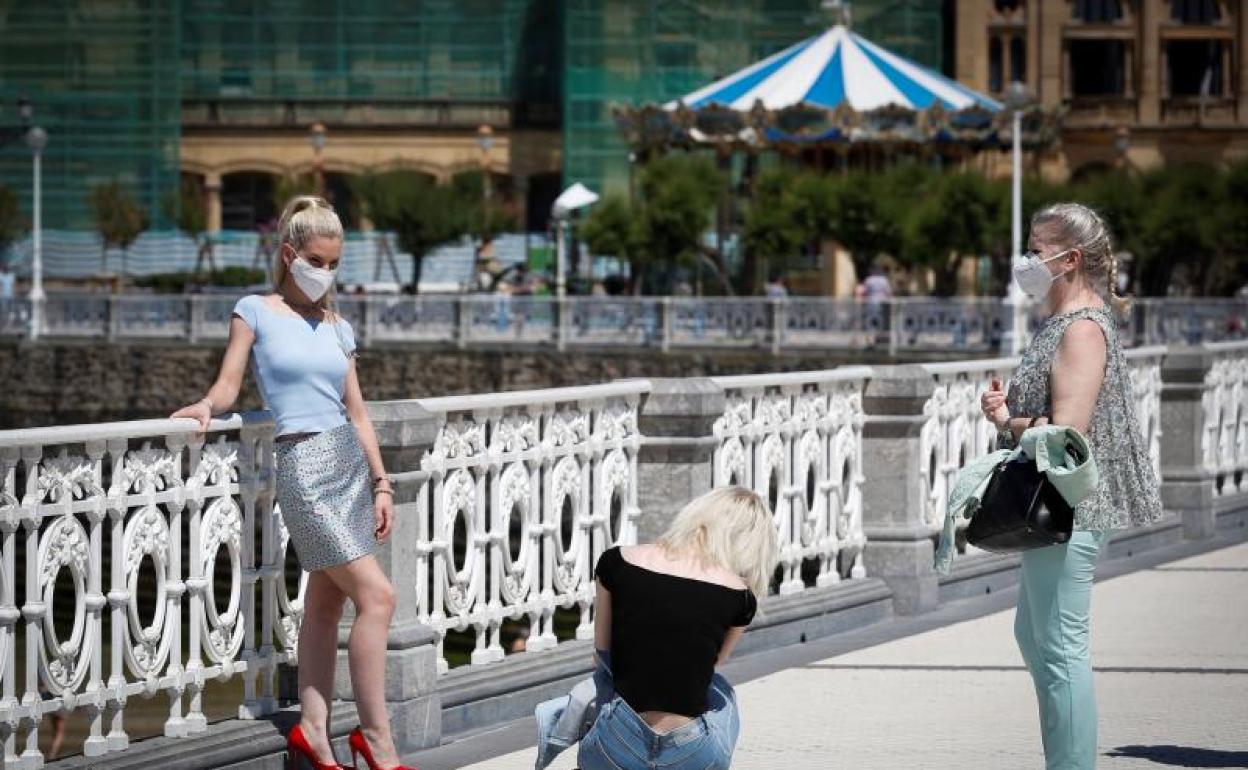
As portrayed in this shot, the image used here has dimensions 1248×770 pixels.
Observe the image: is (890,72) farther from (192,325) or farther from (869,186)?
(192,325)

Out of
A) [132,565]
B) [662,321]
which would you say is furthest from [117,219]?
[132,565]

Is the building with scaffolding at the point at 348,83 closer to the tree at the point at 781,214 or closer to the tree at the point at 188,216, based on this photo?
the tree at the point at 188,216

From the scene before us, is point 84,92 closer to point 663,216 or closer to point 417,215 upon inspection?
point 417,215

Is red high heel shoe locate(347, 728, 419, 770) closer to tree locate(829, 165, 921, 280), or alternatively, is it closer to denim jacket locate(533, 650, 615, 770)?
denim jacket locate(533, 650, 615, 770)

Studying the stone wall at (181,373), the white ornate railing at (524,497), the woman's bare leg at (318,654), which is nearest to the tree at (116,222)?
the stone wall at (181,373)

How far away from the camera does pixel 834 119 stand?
4584 cm

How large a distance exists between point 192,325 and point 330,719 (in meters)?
38.5

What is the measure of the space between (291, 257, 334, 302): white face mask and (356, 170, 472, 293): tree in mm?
47156

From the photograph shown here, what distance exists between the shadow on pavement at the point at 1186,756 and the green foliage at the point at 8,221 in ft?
180

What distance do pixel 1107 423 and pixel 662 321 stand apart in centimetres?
3510

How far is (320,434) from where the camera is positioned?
6.97 meters

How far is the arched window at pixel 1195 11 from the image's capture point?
78.4 meters

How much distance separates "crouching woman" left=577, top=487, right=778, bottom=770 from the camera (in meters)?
5.71

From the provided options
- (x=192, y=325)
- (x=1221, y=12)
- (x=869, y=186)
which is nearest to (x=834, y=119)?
(x=869, y=186)
